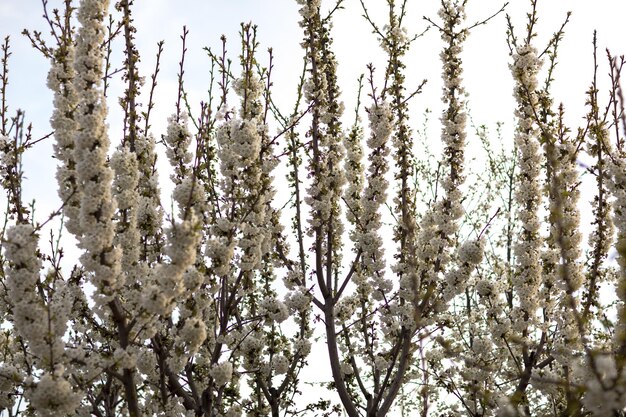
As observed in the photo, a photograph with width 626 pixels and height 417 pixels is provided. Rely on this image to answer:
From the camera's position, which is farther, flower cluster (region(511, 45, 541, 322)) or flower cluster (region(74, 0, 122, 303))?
flower cluster (region(511, 45, 541, 322))

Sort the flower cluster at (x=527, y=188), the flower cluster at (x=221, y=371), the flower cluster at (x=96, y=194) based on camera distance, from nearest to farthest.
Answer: the flower cluster at (x=96, y=194) < the flower cluster at (x=221, y=371) < the flower cluster at (x=527, y=188)

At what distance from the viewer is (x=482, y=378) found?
8.49 meters

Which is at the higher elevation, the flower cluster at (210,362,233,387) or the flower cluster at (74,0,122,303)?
the flower cluster at (74,0,122,303)

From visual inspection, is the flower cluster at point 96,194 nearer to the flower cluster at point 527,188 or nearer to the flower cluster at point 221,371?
the flower cluster at point 221,371

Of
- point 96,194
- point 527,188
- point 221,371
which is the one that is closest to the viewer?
point 96,194

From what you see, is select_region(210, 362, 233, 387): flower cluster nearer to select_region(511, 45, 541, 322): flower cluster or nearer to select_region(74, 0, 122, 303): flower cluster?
select_region(74, 0, 122, 303): flower cluster

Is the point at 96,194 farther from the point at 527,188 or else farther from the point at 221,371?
the point at 527,188

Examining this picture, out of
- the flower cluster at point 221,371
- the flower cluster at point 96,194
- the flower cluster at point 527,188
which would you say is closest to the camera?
the flower cluster at point 96,194

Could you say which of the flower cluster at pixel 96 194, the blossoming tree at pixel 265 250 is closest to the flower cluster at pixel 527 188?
the blossoming tree at pixel 265 250

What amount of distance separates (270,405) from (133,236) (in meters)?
3.90

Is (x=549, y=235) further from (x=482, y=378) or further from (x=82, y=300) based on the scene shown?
(x=82, y=300)

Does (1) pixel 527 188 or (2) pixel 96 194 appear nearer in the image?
(2) pixel 96 194

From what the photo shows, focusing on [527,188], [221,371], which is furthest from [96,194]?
[527,188]

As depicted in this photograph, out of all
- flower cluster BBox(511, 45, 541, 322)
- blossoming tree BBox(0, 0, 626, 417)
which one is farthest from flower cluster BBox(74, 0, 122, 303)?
flower cluster BBox(511, 45, 541, 322)
